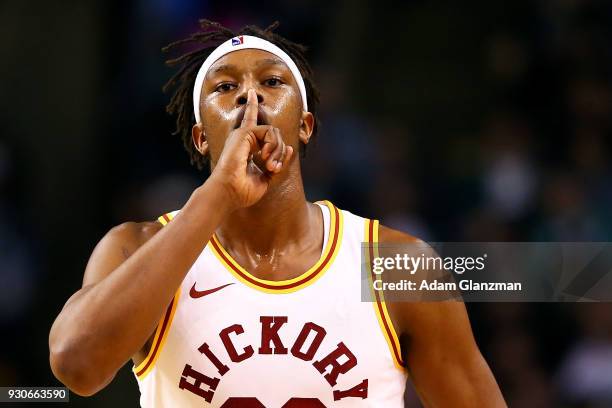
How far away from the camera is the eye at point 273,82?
354cm

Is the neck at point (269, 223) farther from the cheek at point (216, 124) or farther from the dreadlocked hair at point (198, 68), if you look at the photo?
the dreadlocked hair at point (198, 68)

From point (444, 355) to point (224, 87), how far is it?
1236 millimetres

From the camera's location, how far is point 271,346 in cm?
323

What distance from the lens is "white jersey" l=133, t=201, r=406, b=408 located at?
3.20 m

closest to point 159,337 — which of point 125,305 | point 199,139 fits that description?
point 125,305

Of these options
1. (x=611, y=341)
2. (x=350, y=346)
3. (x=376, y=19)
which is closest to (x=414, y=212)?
(x=611, y=341)

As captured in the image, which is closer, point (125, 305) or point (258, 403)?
point (125, 305)

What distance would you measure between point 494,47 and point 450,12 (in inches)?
20.2

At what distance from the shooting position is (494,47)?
7.50 metres

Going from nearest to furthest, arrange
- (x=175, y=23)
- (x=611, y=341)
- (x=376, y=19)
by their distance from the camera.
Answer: (x=611, y=341) < (x=175, y=23) < (x=376, y=19)

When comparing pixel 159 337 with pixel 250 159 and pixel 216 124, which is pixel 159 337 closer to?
pixel 250 159

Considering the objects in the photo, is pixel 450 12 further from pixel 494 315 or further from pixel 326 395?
pixel 326 395

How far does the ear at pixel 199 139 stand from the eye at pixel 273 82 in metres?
0.33

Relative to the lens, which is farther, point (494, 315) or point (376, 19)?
point (376, 19)
